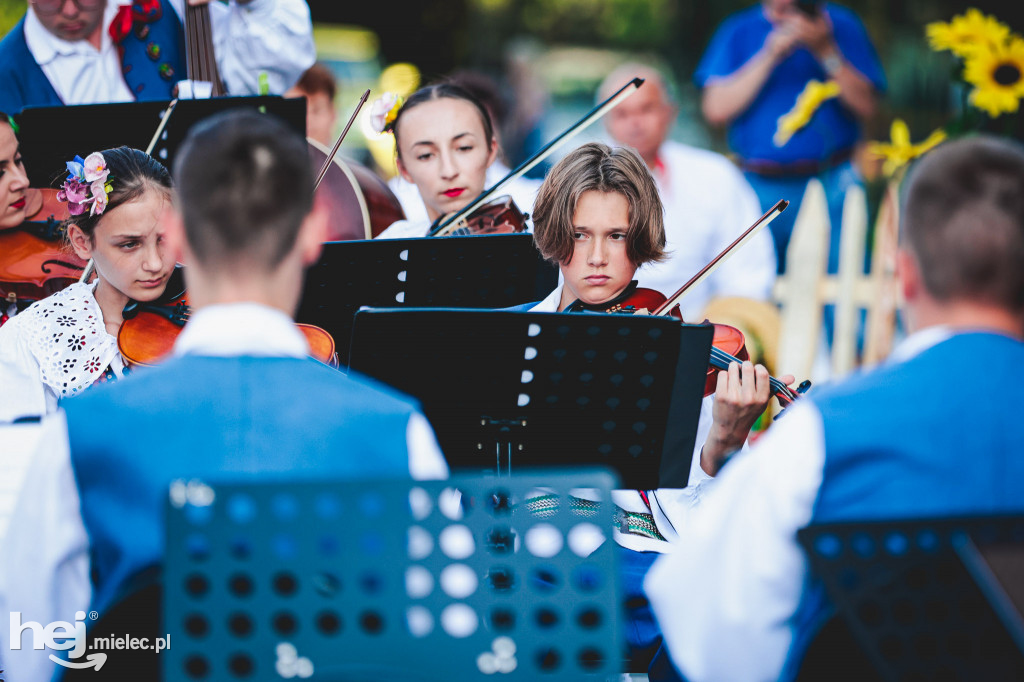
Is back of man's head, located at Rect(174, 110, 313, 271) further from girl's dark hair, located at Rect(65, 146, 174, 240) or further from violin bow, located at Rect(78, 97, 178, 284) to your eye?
violin bow, located at Rect(78, 97, 178, 284)

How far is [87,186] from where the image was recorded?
212 centimetres

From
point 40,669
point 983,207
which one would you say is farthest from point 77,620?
point 983,207

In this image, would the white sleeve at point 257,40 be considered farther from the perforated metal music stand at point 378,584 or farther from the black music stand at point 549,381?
the perforated metal music stand at point 378,584

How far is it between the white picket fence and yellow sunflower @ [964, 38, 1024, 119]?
1028 mm

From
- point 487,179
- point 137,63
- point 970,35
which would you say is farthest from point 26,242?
point 970,35

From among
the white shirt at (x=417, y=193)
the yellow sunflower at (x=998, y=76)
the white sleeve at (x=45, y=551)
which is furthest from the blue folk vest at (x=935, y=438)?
the yellow sunflower at (x=998, y=76)

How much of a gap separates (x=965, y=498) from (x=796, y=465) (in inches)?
8.0

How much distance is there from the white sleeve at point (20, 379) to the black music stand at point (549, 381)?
0.79 metres

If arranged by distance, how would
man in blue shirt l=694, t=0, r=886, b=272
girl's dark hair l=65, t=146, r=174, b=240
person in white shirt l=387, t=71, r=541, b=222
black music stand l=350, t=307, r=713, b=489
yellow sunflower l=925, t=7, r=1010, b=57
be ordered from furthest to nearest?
man in blue shirt l=694, t=0, r=886, b=272 < person in white shirt l=387, t=71, r=541, b=222 < yellow sunflower l=925, t=7, r=1010, b=57 < girl's dark hair l=65, t=146, r=174, b=240 < black music stand l=350, t=307, r=713, b=489

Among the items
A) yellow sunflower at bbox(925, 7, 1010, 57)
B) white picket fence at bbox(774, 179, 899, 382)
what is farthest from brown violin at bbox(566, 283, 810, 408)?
white picket fence at bbox(774, 179, 899, 382)

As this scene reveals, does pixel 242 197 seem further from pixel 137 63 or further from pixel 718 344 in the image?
pixel 137 63

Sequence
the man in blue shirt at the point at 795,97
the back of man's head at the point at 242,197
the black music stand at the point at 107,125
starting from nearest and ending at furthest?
1. the back of man's head at the point at 242,197
2. the black music stand at the point at 107,125
3. the man in blue shirt at the point at 795,97

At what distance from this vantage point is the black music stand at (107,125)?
237 centimetres

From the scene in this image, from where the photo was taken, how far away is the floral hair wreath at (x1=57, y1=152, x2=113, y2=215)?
6.90 ft
